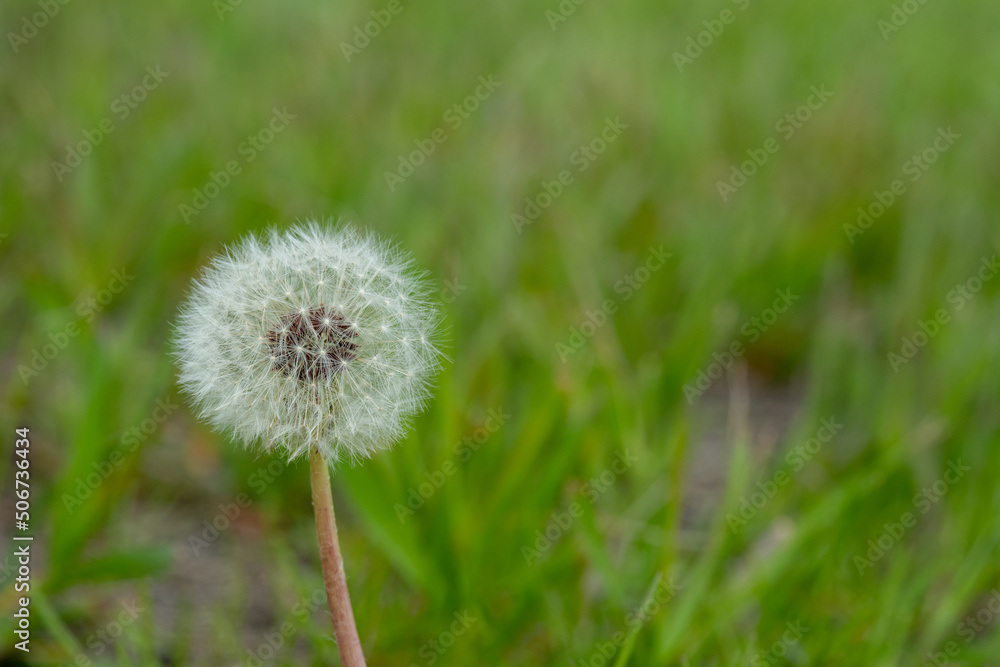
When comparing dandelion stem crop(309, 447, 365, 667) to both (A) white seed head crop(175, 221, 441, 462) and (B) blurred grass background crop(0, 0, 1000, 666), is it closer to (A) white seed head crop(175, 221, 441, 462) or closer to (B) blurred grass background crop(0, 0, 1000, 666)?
(A) white seed head crop(175, 221, 441, 462)

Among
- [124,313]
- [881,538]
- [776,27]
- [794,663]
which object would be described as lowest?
[794,663]

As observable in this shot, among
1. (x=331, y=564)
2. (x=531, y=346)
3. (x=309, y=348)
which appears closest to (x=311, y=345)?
(x=309, y=348)

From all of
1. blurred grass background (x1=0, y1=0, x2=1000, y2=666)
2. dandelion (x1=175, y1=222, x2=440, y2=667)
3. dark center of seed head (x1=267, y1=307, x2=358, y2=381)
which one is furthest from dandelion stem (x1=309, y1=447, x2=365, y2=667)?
blurred grass background (x1=0, y1=0, x2=1000, y2=666)

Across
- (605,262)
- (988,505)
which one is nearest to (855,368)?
(988,505)

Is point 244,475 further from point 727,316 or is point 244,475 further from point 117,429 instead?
point 727,316

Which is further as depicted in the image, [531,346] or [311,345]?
[531,346]

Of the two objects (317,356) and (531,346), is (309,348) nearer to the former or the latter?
(317,356)

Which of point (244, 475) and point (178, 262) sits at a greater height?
point (178, 262)
